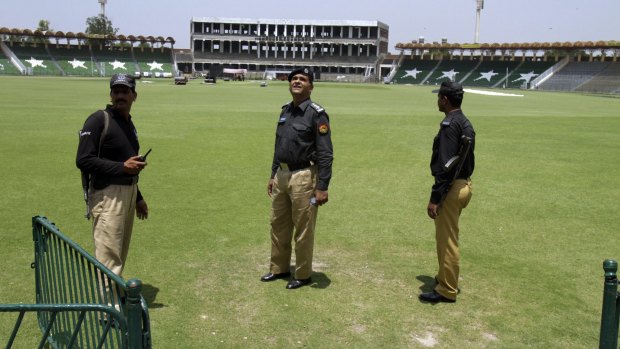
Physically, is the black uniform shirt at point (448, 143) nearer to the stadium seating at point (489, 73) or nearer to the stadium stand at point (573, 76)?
the stadium stand at point (573, 76)

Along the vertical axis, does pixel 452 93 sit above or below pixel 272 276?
above

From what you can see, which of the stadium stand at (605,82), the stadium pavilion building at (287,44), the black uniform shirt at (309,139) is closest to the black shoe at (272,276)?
the black uniform shirt at (309,139)

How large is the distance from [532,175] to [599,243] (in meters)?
4.92

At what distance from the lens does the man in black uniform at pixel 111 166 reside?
4.65 meters

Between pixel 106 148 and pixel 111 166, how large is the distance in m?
0.18

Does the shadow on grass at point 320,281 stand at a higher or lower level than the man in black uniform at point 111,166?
lower

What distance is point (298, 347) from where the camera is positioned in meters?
4.46

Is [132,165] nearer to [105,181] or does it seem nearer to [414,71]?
[105,181]

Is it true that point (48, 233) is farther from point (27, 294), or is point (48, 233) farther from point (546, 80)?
point (546, 80)

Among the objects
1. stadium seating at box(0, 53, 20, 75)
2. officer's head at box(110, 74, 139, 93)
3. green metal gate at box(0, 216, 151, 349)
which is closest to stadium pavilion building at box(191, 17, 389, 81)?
stadium seating at box(0, 53, 20, 75)

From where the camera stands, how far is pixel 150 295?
5.43 metres

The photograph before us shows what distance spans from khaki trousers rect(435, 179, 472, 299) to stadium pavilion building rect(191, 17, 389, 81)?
348 feet

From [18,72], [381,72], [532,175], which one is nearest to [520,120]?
[532,175]

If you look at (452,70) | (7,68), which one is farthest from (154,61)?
(452,70)
